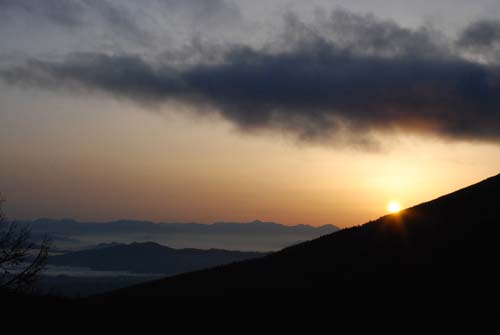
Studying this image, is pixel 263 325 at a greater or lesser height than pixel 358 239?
lesser

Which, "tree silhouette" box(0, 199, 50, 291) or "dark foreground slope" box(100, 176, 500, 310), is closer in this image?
"dark foreground slope" box(100, 176, 500, 310)

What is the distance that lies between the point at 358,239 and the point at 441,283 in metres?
18.8

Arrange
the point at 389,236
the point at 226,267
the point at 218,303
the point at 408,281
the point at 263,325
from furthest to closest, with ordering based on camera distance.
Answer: the point at 226,267 → the point at 389,236 → the point at 218,303 → the point at 408,281 → the point at 263,325

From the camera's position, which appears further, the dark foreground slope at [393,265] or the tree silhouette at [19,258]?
the tree silhouette at [19,258]

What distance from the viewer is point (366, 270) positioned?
45219mm

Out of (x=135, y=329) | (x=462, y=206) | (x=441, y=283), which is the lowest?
(x=135, y=329)

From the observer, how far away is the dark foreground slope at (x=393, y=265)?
3781 cm

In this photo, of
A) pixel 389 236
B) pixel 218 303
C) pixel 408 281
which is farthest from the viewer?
pixel 389 236

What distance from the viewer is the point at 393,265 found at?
44.8 meters

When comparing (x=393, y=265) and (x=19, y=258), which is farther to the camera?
(x=393, y=265)

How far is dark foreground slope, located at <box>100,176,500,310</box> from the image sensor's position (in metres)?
37.8

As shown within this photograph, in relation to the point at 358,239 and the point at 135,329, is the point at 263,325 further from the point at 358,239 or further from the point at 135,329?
the point at 358,239

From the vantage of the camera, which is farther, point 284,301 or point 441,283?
point 284,301

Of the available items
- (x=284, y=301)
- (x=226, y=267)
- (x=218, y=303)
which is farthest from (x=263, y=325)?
(x=226, y=267)
